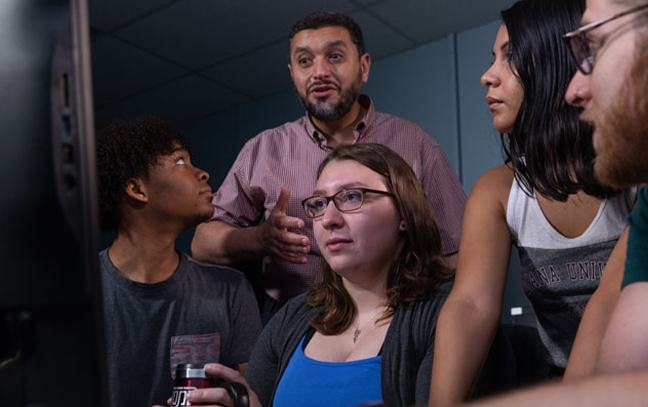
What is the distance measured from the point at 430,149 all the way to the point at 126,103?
295 cm

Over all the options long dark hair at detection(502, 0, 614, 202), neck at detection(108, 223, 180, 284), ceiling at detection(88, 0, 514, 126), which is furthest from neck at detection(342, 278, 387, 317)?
ceiling at detection(88, 0, 514, 126)

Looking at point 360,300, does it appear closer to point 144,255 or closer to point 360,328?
point 360,328

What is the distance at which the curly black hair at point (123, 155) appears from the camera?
1.94 m

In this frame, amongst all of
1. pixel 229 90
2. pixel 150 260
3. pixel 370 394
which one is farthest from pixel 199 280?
pixel 229 90

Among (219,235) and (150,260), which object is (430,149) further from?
(150,260)

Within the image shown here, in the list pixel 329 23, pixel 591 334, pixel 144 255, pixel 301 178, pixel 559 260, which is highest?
pixel 329 23

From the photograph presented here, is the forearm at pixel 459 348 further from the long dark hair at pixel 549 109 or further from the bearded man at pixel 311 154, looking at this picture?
the bearded man at pixel 311 154

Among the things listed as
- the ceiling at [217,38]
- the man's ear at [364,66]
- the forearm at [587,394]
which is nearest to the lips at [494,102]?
the forearm at [587,394]

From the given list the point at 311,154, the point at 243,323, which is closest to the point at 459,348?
the point at 243,323

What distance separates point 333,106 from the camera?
214cm

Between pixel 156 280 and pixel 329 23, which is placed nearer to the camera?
pixel 156 280

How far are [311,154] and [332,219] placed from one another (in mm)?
863

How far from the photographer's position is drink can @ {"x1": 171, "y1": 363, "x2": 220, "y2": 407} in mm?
900

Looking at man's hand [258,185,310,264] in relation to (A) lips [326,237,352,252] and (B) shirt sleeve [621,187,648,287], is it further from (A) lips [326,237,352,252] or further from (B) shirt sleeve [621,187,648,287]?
(B) shirt sleeve [621,187,648,287]
